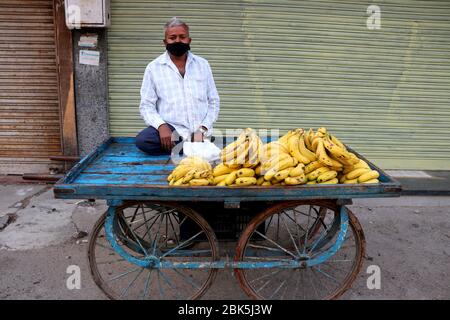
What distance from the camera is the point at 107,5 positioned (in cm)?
532

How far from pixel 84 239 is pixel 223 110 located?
2609 millimetres

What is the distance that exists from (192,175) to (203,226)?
42cm

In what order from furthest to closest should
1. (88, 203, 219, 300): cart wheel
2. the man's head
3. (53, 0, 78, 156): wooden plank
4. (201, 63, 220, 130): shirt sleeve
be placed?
(53, 0, 78, 156): wooden plank
(201, 63, 220, 130): shirt sleeve
the man's head
(88, 203, 219, 300): cart wheel

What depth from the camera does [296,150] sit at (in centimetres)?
296

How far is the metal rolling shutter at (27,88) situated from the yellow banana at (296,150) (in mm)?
3955

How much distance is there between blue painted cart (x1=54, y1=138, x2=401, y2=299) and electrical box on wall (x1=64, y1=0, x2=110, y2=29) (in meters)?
2.05

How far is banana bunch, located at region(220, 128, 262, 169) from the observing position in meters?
2.80

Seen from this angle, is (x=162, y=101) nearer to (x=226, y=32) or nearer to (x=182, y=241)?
(x=182, y=241)

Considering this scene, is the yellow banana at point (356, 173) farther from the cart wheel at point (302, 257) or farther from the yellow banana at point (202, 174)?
the yellow banana at point (202, 174)

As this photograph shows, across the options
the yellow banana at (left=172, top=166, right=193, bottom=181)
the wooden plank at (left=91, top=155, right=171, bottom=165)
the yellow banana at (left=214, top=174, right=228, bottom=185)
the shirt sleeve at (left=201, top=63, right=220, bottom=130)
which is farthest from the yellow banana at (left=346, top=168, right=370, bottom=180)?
the shirt sleeve at (left=201, top=63, right=220, bottom=130)

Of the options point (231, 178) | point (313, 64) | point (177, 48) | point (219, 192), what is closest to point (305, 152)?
point (231, 178)

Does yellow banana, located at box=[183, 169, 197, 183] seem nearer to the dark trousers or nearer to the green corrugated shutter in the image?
the dark trousers

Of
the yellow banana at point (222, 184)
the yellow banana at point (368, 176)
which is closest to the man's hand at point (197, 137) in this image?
the yellow banana at point (222, 184)
